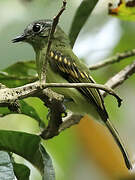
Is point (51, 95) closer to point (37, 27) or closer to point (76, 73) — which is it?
point (76, 73)

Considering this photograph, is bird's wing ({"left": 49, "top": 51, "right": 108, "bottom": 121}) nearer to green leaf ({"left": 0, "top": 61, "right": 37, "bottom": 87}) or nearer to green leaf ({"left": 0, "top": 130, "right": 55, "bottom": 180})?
green leaf ({"left": 0, "top": 61, "right": 37, "bottom": 87})

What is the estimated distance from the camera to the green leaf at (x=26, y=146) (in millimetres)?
2201

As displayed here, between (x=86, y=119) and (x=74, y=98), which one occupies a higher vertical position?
(x=74, y=98)

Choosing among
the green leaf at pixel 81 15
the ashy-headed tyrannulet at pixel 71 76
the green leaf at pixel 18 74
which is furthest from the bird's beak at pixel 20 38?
the green leaf at pixel 81 15

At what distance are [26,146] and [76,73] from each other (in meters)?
0.97

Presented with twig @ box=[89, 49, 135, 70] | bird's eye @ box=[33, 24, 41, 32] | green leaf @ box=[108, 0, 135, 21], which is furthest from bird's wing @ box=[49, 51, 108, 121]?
green leaf @ box=[108, 0, 135, 21]

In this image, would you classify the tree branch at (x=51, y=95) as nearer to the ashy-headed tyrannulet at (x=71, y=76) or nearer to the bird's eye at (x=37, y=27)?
the ashy-headed tyrannulet at (x=71, y=76)

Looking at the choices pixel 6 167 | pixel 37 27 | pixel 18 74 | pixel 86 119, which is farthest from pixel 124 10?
pixel 6 167

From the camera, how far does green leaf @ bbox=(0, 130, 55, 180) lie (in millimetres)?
2201

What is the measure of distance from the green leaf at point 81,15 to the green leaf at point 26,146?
88 centimetres

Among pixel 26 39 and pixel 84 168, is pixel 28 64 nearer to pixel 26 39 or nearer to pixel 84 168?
pixel 26 39

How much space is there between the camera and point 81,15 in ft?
9.54

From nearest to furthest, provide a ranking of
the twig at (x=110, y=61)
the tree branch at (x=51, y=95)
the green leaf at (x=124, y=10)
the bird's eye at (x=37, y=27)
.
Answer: the tree branch at (x=51, y=95), the green leaf at (x=124, y=10), the twig at (x=110, y=61), the bird's eye at (x=37, y=27)

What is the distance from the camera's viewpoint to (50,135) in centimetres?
248
